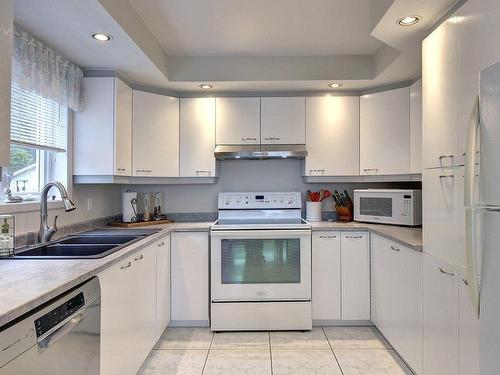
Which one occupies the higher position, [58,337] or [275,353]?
[58,337]

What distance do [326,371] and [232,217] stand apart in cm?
159

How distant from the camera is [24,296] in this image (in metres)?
1.07

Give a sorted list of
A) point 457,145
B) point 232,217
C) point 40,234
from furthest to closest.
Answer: point 232,217, point 40,234, point 457,145

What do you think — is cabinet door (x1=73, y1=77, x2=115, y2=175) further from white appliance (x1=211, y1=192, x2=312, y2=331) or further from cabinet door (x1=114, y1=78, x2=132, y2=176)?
white appliance (x1=211, y1=192, x2=312, y2=331)

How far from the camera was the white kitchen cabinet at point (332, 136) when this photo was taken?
10.0ft

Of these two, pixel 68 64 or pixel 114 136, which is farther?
pixel 114 136

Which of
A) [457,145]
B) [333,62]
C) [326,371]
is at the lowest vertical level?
[326,371]

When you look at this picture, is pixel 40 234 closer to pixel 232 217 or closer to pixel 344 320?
pixel 232 217

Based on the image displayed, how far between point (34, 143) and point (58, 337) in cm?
142

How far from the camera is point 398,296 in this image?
2266mm

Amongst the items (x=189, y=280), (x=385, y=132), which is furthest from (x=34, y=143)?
(x=385, y=132)

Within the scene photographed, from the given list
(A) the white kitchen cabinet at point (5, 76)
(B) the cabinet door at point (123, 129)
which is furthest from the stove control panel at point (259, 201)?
(A) the white kitchen cabinet at point (5, 76)

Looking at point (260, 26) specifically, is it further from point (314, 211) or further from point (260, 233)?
point (314, 211)

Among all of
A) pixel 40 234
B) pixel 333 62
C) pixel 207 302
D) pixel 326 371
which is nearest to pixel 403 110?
pixel 333 62
